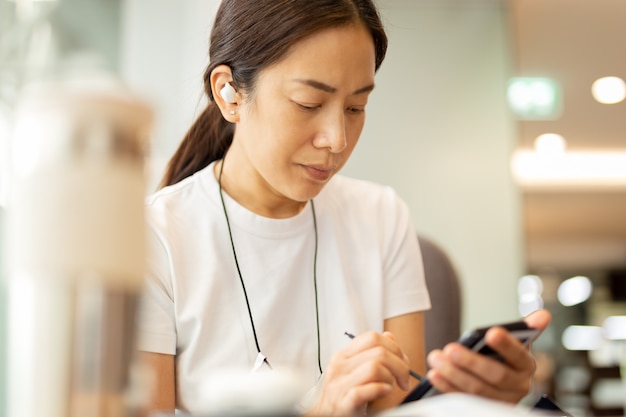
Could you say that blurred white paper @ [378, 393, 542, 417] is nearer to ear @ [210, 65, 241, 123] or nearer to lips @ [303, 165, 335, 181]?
lips @ [303, 165, 335, 181]

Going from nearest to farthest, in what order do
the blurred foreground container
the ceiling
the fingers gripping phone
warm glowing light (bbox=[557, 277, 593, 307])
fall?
the blurred foreground container
the fingers gripping phone
the ceiling
warm glowing light (bbox=[557, 277, 593, 307])

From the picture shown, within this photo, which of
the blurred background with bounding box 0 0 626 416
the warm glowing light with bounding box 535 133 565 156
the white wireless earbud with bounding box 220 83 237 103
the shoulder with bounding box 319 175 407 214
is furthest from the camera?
the warm glowing light with bounding box 535 133 565 156

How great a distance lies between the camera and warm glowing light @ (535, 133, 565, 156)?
6.14m

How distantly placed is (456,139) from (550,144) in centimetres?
270

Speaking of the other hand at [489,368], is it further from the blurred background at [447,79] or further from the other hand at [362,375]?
the blurred background at [447,79]

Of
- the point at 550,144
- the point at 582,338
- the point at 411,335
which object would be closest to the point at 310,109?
the point at 411,335

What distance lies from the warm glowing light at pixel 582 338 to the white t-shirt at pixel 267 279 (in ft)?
43.3

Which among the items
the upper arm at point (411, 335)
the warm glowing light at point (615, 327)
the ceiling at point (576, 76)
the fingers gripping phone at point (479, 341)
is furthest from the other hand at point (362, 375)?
the warm glowing light at point (615, 327)

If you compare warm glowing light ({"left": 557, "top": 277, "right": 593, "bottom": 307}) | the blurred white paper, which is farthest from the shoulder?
warm glowing light ({"left": 557, "top": 277, "right": 593, "bottom": 307})

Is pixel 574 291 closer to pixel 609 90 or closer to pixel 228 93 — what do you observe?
pixel 609 90

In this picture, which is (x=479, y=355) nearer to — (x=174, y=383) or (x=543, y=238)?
(x=174, y=383)

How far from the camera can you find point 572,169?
704 centimetres

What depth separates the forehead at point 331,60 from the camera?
1.08m

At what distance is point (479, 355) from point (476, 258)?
126 inches
